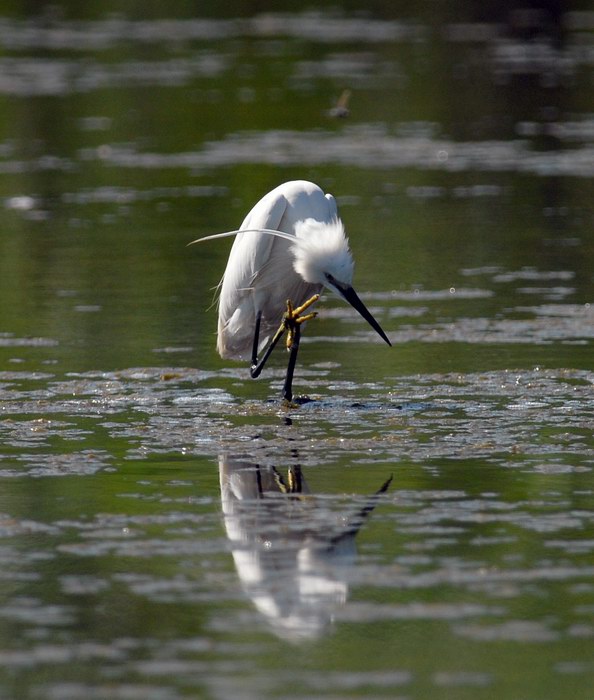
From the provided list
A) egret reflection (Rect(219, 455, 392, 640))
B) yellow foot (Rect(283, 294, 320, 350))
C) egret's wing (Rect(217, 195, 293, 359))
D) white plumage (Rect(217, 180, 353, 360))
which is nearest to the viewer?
egret reflection (Rect(219, 455, 392, 640))

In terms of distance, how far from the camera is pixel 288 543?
6418 mm

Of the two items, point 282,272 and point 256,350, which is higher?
point 282,272

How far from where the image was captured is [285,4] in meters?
46.3

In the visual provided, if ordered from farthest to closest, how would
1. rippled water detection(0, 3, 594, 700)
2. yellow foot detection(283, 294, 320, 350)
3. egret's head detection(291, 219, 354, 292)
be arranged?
yellow foot detection(283, 294, 320, 350) < egret's head detection(291, 219, 354, 292) < rippled water detection(0, 3, 594, 700)

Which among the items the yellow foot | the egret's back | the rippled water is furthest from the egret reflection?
the egret's back

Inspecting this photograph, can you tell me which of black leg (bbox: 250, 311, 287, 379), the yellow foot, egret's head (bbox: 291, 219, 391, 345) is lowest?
black leg (bbox: 250, 311, 287, 379)

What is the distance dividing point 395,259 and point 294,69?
58.2ft

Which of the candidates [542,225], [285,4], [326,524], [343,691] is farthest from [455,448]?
[285,4]

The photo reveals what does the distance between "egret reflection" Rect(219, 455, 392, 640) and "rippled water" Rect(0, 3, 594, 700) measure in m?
0.02

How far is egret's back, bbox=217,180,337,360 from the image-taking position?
9.67m

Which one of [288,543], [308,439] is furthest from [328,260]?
[288,543]

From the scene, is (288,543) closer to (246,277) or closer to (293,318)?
(293,318)

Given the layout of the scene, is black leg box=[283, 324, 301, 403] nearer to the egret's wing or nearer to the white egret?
the white egret

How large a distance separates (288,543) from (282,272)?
12.0ft
